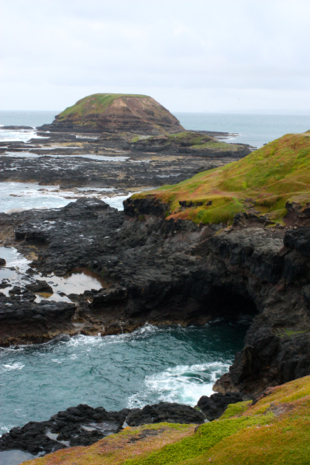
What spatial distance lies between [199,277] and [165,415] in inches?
714

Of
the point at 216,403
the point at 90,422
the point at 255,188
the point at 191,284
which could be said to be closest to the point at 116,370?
the point at 90,422

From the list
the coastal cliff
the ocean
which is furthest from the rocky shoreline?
the ocean

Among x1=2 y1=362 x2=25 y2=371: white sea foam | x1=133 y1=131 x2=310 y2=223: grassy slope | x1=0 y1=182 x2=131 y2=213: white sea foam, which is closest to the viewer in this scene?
x1=2 y1=362 x2=25 y2=371: white sea foam

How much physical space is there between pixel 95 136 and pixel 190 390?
575 feet

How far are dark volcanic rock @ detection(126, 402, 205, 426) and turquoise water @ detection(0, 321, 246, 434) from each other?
3070 mm

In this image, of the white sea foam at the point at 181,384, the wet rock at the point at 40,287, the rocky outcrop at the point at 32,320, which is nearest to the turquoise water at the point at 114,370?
the white sea foam at the point at 181,384

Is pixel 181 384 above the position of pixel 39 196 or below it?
below

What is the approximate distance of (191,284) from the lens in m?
40.5

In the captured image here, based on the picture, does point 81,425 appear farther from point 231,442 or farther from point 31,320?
point 31,320

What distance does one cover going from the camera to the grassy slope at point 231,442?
15133mm

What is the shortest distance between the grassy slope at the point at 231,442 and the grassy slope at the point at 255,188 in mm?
26810

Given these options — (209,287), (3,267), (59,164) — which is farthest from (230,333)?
(59,164)

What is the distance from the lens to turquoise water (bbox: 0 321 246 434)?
2827cm

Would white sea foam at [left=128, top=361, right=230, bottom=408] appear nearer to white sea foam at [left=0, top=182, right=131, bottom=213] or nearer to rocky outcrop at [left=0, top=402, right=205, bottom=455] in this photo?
rocky outcrop at [left=0, top=402, right=205, bottom=455]
